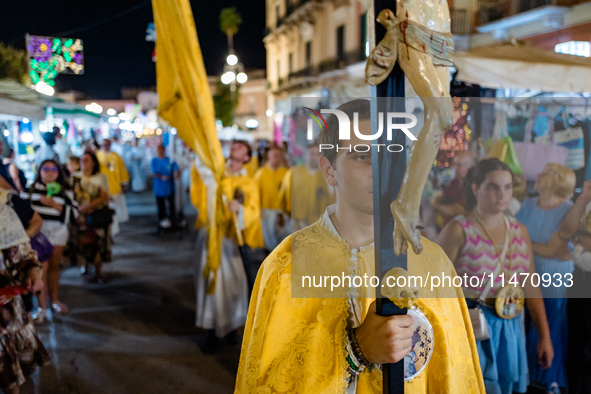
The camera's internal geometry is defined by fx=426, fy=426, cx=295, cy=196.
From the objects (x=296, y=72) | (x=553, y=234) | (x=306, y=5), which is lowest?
(x=553, y=234)

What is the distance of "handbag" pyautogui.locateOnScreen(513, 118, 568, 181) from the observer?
321 centimetres

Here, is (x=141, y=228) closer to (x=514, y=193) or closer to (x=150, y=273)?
(x=150, y=273)

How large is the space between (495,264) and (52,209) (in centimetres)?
515

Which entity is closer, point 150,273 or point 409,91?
point 409,91

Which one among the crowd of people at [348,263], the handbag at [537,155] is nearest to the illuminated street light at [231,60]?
the crowd of people at [348,263]

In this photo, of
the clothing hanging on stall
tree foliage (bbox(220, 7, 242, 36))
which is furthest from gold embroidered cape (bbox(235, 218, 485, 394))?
tree foliage (bbox(220, 7, 242, 36))

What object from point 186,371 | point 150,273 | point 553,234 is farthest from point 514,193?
point 150,273

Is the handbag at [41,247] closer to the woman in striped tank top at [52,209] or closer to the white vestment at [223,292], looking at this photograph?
the woman in striped tank top at [52,209]

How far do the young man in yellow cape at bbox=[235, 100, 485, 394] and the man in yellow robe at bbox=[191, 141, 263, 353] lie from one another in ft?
9.14

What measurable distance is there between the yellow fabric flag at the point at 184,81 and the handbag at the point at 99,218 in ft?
11.0

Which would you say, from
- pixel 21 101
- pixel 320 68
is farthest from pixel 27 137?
pixel 320 68

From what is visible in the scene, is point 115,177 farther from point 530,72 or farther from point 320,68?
point 320,68

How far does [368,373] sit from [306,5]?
28590 millimetres

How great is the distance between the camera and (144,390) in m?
3.70
